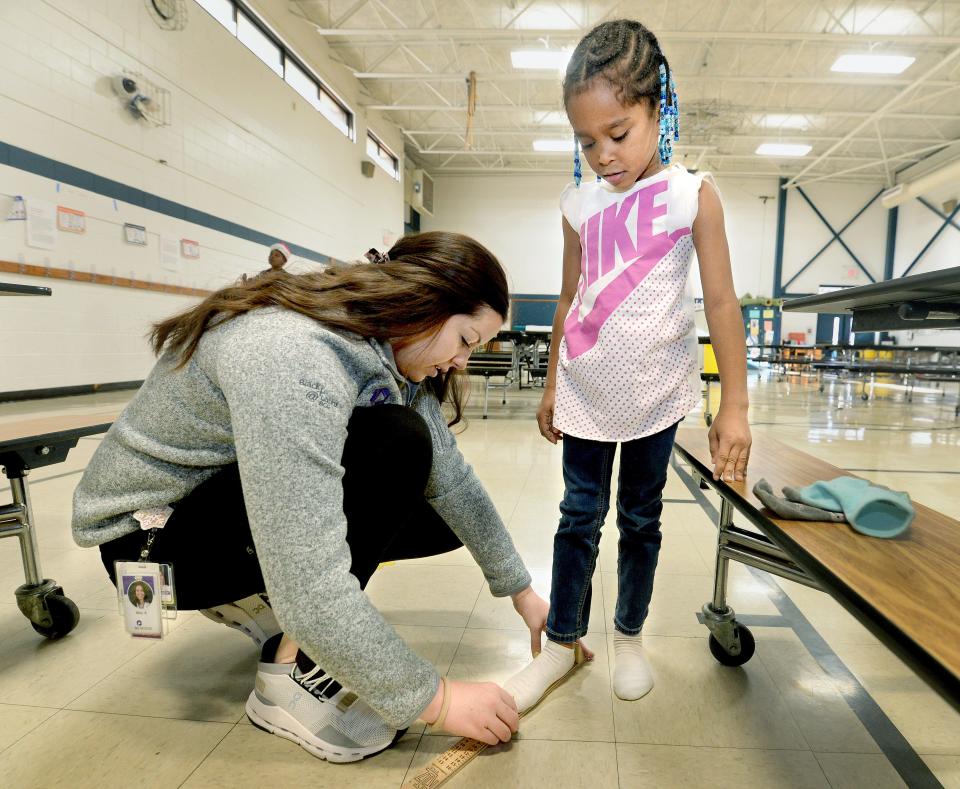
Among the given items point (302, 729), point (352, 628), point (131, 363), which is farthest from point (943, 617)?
point (131, 363)

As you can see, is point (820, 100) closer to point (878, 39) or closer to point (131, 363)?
point (878, 39)

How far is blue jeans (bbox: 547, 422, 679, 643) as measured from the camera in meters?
→ 0.98

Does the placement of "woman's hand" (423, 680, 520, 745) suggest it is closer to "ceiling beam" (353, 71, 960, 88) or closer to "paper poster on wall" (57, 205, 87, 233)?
"paper poster on wall" (57, 205, 87, 233)

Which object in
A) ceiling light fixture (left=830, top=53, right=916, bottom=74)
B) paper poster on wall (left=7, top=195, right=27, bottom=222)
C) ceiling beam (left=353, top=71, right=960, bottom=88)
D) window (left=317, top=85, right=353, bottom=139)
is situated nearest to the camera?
paper poster on wall (left=7, top=195, right=27, bottom=222)

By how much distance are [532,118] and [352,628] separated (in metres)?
10.6

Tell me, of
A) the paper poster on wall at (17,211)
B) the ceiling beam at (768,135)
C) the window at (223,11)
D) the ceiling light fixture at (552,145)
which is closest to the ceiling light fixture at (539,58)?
the ceiling beam at (768,135)

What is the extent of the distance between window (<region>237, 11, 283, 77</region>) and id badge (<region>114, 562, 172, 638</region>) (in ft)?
22.4

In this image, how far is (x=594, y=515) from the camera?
992 mm

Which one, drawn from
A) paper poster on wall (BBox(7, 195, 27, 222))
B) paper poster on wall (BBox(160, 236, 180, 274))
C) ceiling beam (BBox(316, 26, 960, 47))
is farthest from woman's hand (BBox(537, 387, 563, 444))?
ceiling beam (BBox(316, 26, 960, 47))

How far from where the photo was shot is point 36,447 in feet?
3.45

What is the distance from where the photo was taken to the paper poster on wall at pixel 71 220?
13.6 feet

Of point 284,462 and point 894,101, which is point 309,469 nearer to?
point 284,462

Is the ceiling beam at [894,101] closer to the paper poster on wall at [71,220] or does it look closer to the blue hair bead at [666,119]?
the blue hair bead at [666,119]

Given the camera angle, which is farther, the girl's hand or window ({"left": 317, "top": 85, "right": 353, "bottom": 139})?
window ({"left": 317, "top": 85, "right": 353, "bottom": 139})
